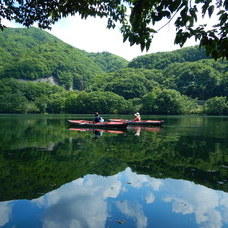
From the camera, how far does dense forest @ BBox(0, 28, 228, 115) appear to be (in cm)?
11169

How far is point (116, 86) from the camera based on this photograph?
5566 inches

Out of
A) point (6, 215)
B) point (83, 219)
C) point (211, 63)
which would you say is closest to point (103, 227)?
point (83, 219)

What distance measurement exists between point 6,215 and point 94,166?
594 centimetres

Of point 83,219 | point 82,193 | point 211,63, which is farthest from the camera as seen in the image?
point 211,63

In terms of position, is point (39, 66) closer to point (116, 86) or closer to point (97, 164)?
point (116, 86)

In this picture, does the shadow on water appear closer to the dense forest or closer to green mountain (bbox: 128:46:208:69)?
the dense forest

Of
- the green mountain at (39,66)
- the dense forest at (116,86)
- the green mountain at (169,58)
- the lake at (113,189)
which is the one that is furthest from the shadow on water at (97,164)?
the green mountain at (169,58)

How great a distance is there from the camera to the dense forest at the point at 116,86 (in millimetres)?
111688

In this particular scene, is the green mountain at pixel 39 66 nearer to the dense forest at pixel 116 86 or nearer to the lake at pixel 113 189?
the dense forest at pixel 116 86

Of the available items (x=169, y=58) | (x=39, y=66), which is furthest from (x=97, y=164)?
(x=169, y=58)

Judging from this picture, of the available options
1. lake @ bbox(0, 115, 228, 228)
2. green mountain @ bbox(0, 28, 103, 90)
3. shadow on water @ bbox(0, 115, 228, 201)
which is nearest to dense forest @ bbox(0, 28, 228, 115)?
green mountain @ bbox(0, 28, 103, 90)

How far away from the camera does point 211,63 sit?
146 metres

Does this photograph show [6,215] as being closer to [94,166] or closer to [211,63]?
[94,166]

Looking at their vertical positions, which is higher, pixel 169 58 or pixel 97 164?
pixel 169 58
